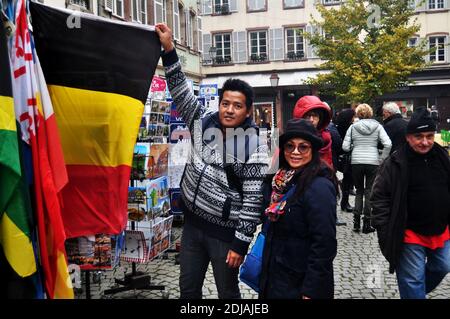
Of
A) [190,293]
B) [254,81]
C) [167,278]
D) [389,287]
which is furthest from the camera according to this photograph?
[254,81]

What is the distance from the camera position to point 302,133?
281cm

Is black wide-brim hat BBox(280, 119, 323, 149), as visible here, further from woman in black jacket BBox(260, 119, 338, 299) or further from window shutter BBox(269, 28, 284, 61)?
window shutter BBox(269, 28, 284, 61)

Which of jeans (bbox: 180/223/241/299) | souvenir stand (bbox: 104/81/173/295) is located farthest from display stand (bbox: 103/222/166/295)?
jeans (bbox: 180/223/241/299)

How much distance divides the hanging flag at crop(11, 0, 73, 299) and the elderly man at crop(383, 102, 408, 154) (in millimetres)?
5932

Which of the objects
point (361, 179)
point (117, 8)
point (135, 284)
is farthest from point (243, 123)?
point (117, 8)

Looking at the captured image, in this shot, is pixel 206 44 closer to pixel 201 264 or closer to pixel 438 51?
pixel 438 51

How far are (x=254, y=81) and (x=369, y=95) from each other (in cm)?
1345

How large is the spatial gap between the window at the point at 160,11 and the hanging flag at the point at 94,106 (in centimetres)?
1723

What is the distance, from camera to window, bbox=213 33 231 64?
33.9 metres

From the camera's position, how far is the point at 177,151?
21.6ft

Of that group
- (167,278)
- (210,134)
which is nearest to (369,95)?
(167,278)

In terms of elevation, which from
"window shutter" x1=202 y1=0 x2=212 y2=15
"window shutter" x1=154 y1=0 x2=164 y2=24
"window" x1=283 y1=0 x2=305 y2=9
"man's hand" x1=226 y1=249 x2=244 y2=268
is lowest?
"man's hand" x1=226 y1=249 x2=244 y2=268

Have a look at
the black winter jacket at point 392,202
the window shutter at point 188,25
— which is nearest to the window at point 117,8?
the window shutter at point 188,25
